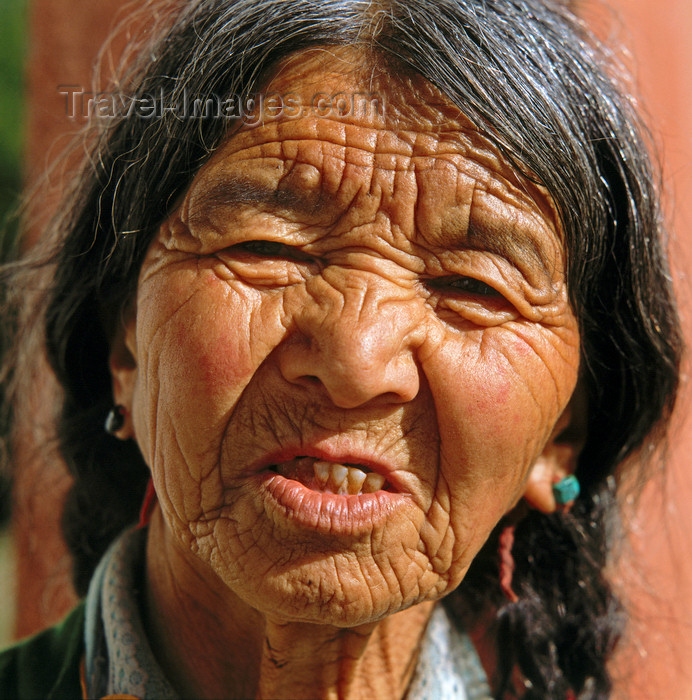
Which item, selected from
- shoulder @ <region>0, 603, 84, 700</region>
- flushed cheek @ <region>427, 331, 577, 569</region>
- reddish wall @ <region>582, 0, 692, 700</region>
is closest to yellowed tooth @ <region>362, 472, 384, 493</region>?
flushed cheek @ <region>427, 331, 577, 569</region>

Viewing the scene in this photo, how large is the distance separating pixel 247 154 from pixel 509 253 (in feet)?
2.02

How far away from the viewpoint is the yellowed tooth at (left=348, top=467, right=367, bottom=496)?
5.30ft

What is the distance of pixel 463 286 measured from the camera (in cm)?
170

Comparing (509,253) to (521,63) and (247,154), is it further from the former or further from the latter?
(247,154)

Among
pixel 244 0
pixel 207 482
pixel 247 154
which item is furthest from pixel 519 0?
pixel 207 482

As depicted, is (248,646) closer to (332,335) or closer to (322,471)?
(322,471)

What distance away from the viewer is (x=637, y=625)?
2.80m

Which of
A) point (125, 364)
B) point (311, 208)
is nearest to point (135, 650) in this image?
point (125, 364)

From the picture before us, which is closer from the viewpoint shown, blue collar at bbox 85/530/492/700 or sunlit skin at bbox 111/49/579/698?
sunlit skin at bbox 111/49/579/698

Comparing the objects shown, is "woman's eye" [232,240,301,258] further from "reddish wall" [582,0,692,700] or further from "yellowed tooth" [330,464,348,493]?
"reddish wall" [582,0,692,700]

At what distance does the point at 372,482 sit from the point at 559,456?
2.64 feet

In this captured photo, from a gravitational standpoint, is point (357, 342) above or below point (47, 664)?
above

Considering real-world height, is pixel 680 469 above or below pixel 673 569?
above

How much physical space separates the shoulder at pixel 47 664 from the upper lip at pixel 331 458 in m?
1.01
